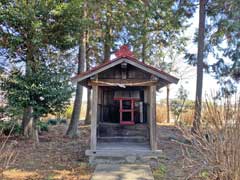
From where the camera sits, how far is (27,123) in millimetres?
11836

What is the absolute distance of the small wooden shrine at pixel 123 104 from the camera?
8.48 meters

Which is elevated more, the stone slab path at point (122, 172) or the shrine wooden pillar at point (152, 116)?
the shrine wooden pillar at point (152, 116)

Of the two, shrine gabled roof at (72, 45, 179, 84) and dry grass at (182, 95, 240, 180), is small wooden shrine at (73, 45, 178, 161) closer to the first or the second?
shrine gabled roof at (72, 45, 179, 84)

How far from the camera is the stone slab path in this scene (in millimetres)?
6816

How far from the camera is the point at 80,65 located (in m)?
13.4

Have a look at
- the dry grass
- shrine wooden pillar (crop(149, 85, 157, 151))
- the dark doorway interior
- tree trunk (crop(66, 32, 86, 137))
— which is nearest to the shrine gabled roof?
shrine wooden pillar (crop(149, 85, 157, 151))

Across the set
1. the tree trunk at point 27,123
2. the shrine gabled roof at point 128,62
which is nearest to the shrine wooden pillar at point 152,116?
the shrine gabled roof at point 128,62

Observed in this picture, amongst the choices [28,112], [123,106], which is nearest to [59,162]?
[123,106]

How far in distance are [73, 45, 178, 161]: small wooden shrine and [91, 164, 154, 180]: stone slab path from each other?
1.69 ft

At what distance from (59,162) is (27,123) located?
4.10 m

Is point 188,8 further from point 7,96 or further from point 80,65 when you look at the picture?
point 7,96

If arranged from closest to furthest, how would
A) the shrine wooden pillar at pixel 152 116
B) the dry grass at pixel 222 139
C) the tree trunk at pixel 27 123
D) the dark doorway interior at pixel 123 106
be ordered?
the dry grass at pixel 222 139, the shrine wooden pillar at pixel 152 116, the dark doorway interior at pixel 123 106, the tree trunk at pixel 27 123

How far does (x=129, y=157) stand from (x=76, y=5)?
5.68m

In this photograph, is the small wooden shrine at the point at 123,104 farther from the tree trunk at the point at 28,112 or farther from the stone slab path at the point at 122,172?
the tree trunk at the point at 28,112
